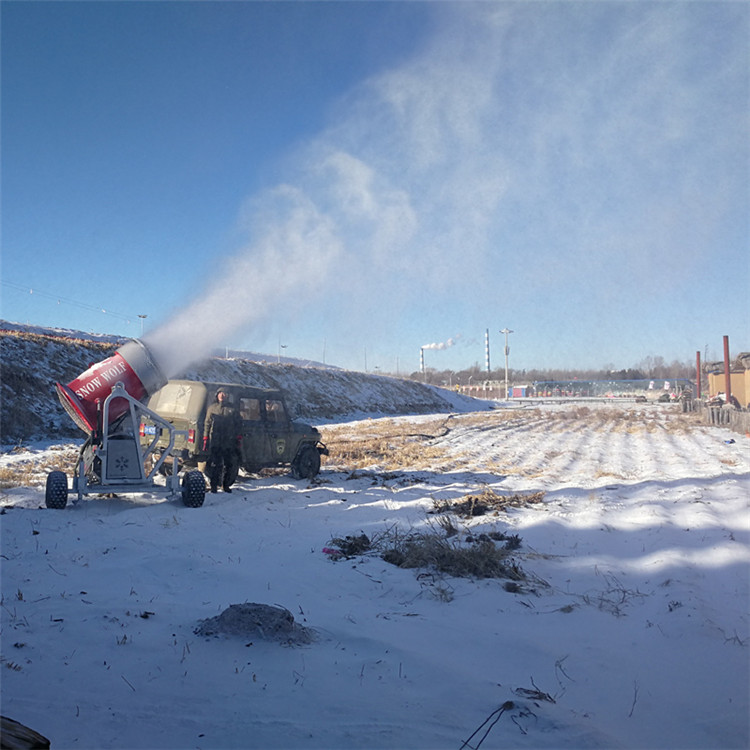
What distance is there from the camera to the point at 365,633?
4418 millimetres

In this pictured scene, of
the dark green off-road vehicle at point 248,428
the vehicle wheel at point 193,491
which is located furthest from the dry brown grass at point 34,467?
the vehicle wheel at point 193,491

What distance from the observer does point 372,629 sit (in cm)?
453

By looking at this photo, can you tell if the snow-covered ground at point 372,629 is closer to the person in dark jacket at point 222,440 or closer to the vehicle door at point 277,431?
the person in dark jacket at point 222,440

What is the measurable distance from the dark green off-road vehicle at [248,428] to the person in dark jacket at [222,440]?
0.15m

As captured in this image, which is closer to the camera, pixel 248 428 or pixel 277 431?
pixel 248 428

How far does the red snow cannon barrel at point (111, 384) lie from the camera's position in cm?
895

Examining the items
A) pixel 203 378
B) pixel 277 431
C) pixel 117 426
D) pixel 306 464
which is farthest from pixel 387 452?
pixel 203 378

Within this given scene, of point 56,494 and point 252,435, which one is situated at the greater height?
point 252,435

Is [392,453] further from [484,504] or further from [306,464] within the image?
[484,504]

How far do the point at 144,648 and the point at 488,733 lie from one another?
7.92ft

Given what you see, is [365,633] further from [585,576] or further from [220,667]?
[585,576]

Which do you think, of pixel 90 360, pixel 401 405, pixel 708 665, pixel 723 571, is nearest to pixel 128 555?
pixel 708 665

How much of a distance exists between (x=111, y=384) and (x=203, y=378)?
3038cm

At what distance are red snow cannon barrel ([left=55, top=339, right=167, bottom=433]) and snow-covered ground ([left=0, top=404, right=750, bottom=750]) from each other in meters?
1.54
